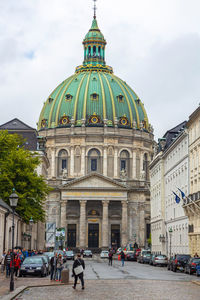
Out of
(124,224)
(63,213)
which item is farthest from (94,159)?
(124,224)

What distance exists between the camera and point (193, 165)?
54.6 meters

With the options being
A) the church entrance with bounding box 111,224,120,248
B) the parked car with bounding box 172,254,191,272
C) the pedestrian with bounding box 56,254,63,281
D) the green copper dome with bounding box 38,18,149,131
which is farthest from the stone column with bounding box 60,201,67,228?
the pedestrian with bounding box 56,254,63,281

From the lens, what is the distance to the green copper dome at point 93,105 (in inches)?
4916

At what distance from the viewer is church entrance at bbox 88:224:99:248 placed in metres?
112

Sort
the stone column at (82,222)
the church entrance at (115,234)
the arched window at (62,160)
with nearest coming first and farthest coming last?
1. the stone column at (82,222)
2. the church entrance at (115,234)
3. the arched window at (62,160)

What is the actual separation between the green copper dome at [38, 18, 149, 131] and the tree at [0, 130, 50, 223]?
6965 cm

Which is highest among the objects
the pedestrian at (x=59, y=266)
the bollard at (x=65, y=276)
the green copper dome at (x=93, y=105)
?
the green copper dome at (x=93, y=105)

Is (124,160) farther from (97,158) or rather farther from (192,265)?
(192,265)

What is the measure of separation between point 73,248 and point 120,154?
25164 millimetres

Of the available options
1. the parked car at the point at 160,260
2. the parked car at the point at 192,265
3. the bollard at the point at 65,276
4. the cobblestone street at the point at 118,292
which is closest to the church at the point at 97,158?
the parked car at the point at 160,260

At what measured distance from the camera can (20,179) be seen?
52.9 metres

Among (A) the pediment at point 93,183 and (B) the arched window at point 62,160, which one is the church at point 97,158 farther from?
(B) the arched window at point 62,160

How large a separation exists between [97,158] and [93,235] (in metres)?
18.1

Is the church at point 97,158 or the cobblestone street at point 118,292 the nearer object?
the cobblestone street at point 118,292
